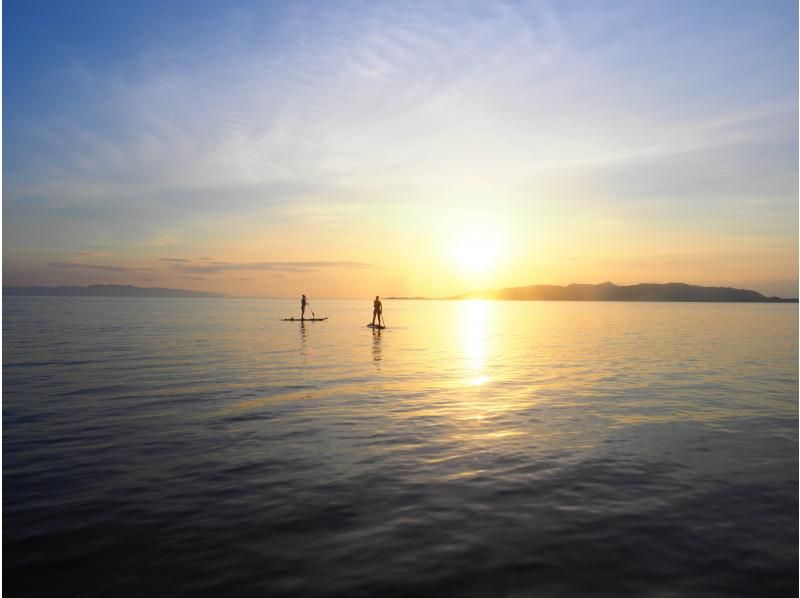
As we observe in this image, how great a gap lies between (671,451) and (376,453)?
767 cm

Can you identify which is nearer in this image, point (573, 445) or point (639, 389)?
point (573, 445)

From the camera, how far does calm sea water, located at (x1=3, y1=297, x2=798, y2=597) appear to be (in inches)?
288

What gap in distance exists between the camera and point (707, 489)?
35.0ft

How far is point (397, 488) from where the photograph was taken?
1057cm

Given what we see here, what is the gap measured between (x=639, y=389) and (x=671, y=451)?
9.99 metres

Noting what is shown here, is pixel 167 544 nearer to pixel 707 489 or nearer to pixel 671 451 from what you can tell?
pixel 707 489

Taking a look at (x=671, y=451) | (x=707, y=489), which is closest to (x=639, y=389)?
(x=671, y=451)

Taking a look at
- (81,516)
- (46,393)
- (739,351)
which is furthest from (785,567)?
(739,351)

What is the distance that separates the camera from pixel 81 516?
9.12m

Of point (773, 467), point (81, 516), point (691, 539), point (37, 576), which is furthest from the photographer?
point (773, 467)

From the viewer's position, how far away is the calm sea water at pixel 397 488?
7305 mm

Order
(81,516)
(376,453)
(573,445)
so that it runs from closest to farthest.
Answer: (81,516), (376,453), (573,445)

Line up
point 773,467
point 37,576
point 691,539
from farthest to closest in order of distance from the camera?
point 773,467
point 691,539
point 37,576

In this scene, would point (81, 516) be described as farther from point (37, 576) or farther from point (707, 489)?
point (707, 489)
